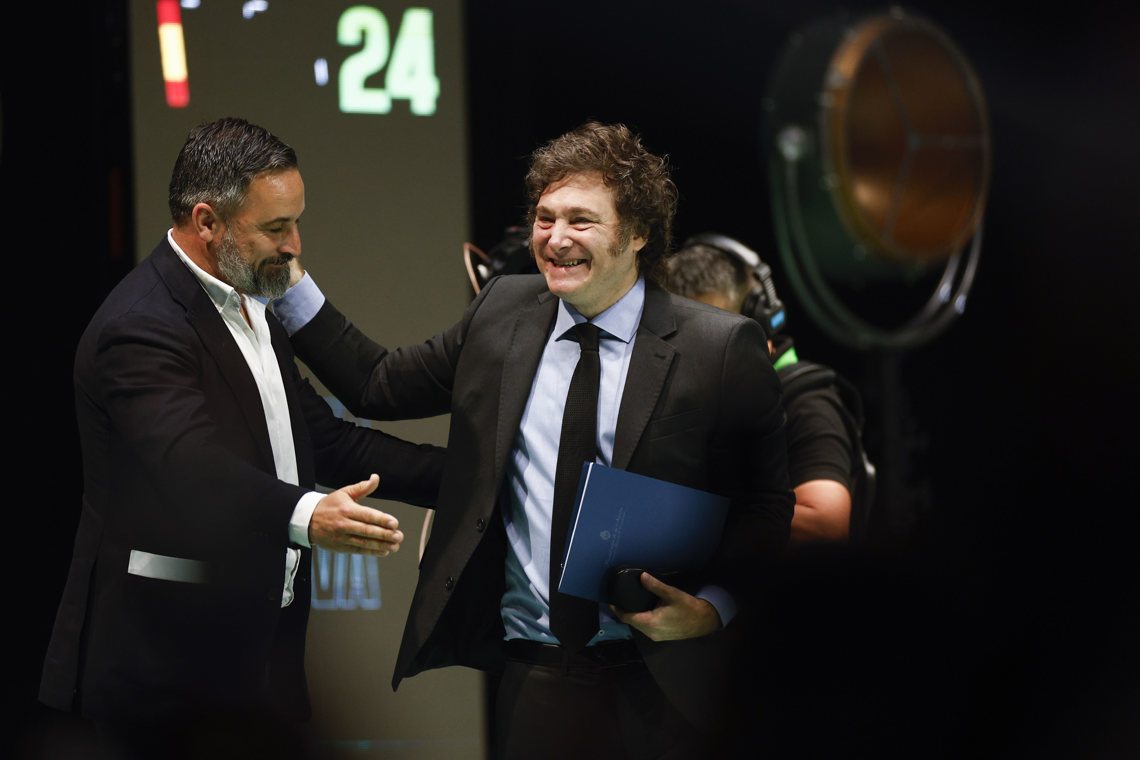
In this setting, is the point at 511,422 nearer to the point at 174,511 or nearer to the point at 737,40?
the point at 174,511

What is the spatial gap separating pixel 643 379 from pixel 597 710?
0.65 m

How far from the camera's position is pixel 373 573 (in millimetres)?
3621

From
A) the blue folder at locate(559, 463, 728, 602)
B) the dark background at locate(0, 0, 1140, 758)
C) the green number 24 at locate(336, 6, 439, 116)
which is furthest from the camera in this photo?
the green number 24 at locate(336, 6, 439, 116)

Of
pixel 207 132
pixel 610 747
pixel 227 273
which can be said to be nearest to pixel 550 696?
pixel 610 747

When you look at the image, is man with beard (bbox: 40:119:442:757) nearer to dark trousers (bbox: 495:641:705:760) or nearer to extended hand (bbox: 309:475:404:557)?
extended hand (bbox: 309:475:404:557)

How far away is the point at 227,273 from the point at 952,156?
3.24m

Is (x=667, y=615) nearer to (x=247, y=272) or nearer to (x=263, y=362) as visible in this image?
(x=263, y=362)

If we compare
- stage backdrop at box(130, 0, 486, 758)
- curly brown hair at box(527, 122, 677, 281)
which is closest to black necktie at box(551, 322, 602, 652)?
curly brown hair at box(527, 122, 677, 281)

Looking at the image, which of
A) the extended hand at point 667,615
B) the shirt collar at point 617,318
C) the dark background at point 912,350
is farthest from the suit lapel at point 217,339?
the dark background at point 912,350

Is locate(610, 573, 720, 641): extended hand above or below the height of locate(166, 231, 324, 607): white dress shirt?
below

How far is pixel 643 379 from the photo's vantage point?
226 cm

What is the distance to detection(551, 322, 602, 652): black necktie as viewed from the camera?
7.22 ft

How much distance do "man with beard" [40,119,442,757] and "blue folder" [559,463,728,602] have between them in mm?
341

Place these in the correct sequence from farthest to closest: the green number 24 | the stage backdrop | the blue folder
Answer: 1. the green number 24
2. the stage backdrop
3. the blue folder
